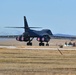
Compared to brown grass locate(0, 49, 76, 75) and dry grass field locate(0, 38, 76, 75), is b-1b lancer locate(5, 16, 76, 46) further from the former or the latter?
brown grass locate(0, 49, 76, 75)

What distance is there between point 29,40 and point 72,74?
77.1 meters

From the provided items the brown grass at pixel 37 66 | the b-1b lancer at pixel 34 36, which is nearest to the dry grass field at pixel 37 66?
the brown grass at pixel 37 66

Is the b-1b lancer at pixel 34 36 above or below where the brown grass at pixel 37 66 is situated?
below

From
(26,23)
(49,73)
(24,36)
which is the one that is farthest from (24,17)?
(49,73)

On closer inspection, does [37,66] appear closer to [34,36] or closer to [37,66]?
Answer: [37,66]

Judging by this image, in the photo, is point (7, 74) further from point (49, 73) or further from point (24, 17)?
point (24, 17)

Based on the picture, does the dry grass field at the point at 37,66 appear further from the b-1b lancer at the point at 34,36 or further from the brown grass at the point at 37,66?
the b-1b lancer at the point at 34,36

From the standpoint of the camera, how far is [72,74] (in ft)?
71.5

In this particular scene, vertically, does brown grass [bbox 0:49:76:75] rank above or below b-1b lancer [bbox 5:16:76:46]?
above

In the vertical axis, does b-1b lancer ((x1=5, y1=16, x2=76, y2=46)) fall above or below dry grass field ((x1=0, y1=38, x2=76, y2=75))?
below

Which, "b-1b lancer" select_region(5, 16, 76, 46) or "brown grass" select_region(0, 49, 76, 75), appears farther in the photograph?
"b-1b lancer" select_region(5, 16, 76, 46)

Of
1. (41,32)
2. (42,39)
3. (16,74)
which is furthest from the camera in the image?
(41,32)

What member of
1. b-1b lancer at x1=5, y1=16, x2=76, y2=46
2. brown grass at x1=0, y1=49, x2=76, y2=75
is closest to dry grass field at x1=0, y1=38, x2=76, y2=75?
brown grass at x1=0, y1=49, x2=76, y2=75

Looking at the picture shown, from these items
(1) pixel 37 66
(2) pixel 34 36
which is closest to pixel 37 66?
(1) pixel 37 66
